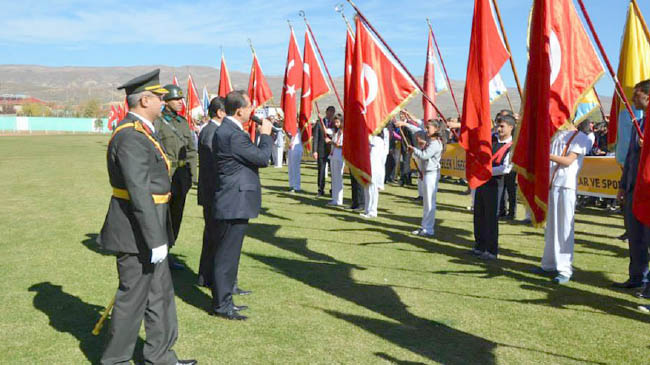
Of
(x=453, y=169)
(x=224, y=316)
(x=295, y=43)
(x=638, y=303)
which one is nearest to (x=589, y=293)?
(x=638, y=303)

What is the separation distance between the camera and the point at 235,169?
5.38 metres

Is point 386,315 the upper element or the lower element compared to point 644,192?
lower

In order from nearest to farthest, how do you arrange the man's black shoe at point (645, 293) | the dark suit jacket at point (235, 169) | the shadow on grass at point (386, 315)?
1. the shadow on grass at point (386, 315)
2. the dark suit jacket at point (235, 169)
3. the man's black shoe at point (645, 293)

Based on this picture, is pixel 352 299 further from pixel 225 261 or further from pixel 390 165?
pixel 390 165

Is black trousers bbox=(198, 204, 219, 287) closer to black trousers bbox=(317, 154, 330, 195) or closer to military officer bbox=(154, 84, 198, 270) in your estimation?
military officer bbox=(154, 84, 198, 270)

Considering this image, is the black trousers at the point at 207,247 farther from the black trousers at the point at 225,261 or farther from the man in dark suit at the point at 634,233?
the man in dark suit at the point at 634,233

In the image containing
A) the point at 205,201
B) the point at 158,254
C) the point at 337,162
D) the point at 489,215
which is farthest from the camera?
the point at 337,162

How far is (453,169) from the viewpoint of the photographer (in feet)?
62.1

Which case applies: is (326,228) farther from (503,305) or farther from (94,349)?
(94,349)

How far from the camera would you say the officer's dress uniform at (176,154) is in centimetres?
713

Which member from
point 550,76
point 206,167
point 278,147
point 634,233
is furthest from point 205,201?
point 278,147

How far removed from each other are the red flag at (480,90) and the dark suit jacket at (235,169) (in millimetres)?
3164

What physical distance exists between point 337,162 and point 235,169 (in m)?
8.00

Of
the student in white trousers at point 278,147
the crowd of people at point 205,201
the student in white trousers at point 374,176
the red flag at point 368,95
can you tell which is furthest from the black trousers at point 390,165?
the crowd of people at point 205,201
